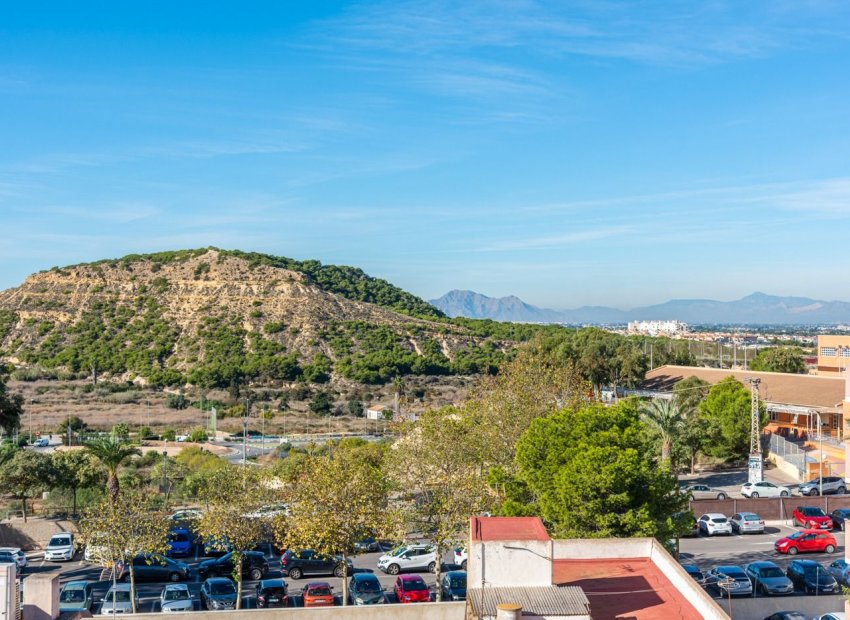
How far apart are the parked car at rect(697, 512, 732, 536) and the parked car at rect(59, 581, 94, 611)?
76.0 ft

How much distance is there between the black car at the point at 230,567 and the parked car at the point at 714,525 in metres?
17.6

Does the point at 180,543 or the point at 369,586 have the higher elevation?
the point at 369,586

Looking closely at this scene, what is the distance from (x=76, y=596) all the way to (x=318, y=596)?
22.6 feet

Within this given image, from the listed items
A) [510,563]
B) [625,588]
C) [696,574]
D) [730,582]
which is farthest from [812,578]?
[510,563]

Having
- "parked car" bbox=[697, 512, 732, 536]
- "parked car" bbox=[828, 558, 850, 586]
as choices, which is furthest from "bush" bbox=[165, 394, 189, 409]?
"parked car" bbox=[828, 558, 850, 586]

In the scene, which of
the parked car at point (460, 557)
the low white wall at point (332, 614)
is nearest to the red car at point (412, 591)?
the parked car at point (460, 557)

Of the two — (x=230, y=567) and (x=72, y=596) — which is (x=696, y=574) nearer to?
(x=230, y=567)

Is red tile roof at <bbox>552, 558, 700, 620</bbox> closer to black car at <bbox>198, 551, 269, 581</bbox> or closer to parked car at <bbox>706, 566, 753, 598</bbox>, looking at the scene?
parked car at <bbox>706, 566, 753, 598</bbox>

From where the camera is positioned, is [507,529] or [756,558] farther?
[756,558]

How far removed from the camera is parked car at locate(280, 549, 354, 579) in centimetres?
2761

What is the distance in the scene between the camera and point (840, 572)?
25797mm

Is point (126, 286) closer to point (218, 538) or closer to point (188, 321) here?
point (188, 321)

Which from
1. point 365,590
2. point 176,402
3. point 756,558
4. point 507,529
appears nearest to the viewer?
point 507,529

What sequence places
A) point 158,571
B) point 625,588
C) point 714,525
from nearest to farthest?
point 625,588, point 158,571, point 714,525
